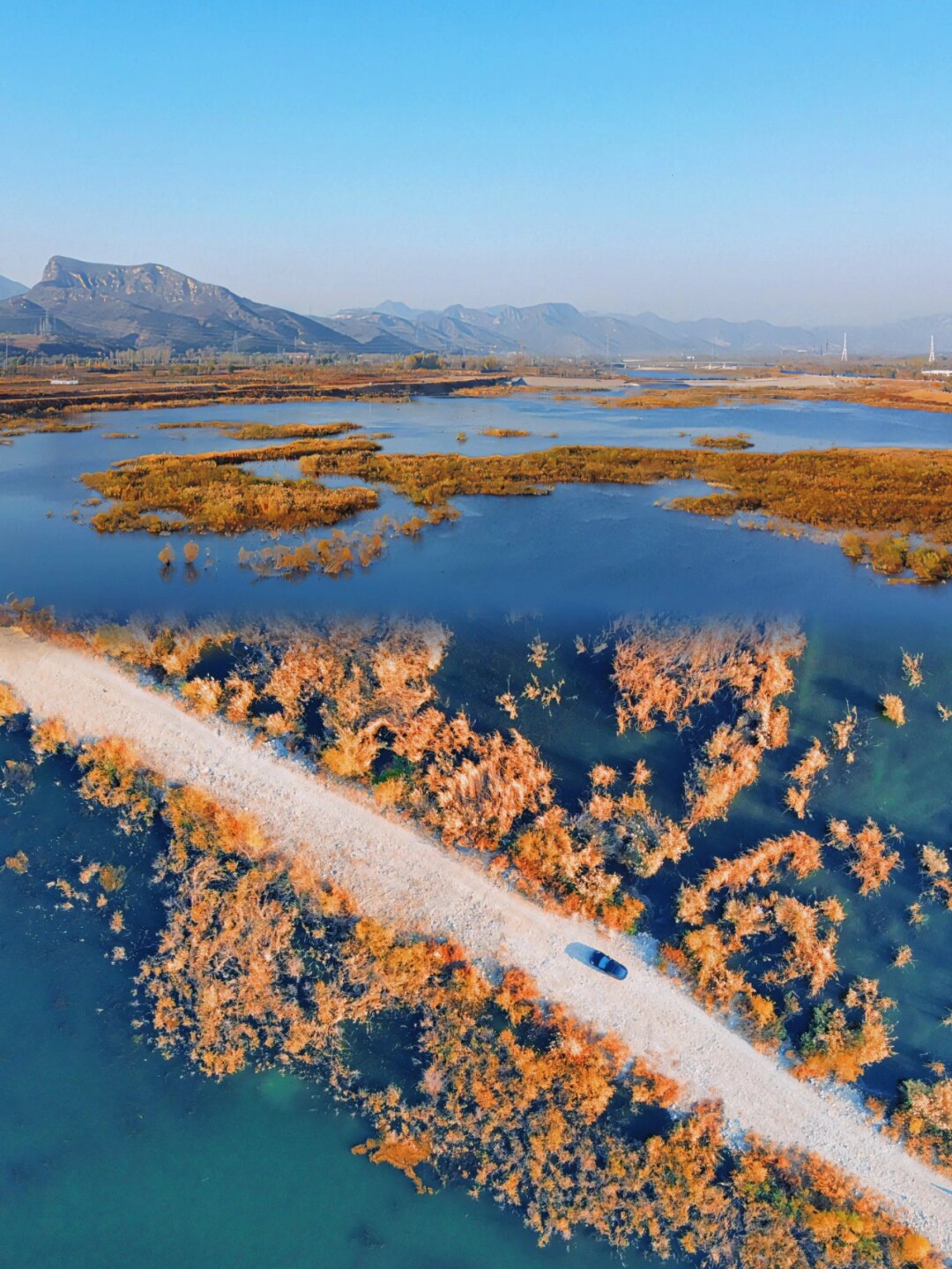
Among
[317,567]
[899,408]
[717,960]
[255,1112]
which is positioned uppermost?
[899,408]

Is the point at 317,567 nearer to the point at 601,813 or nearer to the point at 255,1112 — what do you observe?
the point at 601,813

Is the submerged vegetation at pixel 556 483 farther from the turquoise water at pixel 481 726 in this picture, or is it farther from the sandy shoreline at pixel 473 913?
the sandy shoreline at pixel 473 913

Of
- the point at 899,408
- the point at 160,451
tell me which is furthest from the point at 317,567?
Answer: the point at 899,408

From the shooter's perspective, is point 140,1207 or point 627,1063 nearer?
point 140,1207

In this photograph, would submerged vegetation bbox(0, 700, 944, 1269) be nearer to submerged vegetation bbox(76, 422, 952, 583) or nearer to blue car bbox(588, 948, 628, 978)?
blue car bbox(588, 948, 628, 978)

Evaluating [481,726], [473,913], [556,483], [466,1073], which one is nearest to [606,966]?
[473,913]

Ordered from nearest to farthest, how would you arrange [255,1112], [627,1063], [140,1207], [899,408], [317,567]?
[140,1207] < [255,1112] < [627,1063] < [317,567] < [899,408]
